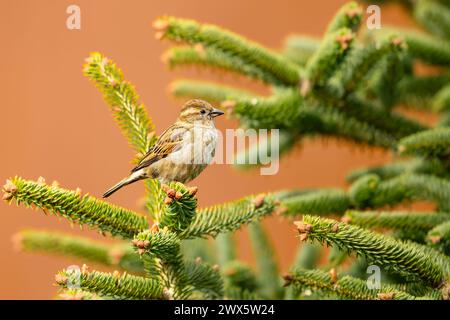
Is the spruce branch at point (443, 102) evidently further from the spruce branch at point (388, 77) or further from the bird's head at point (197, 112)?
the bird's head at point (197, 112)

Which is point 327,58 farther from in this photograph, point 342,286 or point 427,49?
point 342,286

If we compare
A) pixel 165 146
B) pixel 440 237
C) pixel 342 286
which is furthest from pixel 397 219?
pixel 165 146

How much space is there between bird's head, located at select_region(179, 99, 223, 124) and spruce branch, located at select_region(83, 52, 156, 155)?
0.07 meters

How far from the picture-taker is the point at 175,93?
1.65 meters

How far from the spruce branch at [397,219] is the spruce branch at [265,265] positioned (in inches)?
14.2

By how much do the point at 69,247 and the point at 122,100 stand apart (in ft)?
1.60

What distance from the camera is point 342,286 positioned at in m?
1.03

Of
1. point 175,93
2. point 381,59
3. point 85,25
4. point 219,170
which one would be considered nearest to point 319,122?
point 381,59

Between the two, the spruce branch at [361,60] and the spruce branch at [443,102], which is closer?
the spruce branch at [361,60]

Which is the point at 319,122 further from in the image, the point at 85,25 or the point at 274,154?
the point at 85,25

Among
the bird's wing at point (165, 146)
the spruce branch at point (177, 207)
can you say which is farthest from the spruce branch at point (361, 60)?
the spruce branch at point (177, 207)

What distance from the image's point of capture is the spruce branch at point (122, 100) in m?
1.08

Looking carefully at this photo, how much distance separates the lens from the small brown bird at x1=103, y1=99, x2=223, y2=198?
105 centimetres

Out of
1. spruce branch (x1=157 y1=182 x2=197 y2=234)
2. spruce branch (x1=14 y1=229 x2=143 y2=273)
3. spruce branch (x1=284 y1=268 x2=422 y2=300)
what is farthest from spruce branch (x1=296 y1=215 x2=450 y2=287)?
spruce branch (x1=14 y1=229 x2=143 y2=273)
